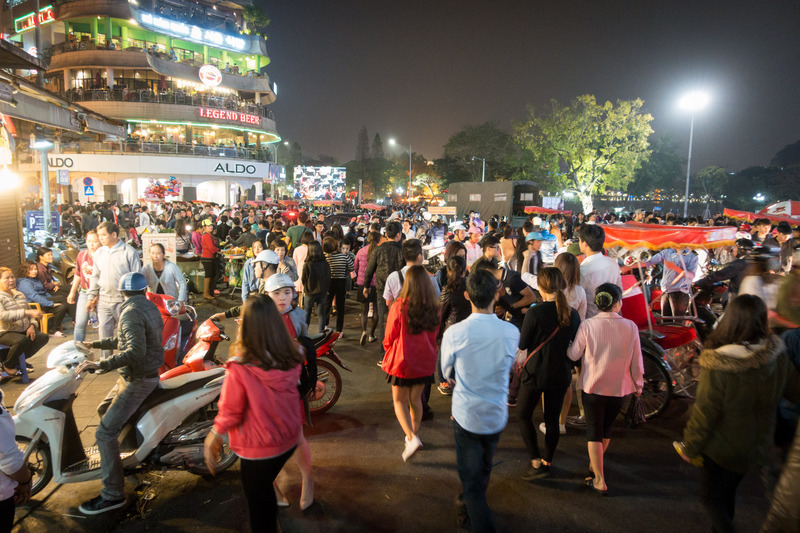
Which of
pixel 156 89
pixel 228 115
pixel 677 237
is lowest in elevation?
pixel 677 237

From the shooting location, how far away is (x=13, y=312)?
607 centimetres

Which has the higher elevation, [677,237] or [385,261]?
[677,237]

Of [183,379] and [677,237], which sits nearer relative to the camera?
[183,379]

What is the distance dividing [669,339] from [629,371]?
234cm

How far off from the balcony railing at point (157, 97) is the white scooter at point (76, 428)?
45.6 metres

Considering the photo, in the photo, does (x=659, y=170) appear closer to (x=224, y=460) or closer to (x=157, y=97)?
(x=157, y=97)

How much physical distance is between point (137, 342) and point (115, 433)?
739 millimetres

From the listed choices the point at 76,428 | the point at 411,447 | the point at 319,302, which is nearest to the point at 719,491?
the point at 411,447

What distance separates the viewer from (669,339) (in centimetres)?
566

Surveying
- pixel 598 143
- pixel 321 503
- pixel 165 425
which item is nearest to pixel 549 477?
pixel 321 503

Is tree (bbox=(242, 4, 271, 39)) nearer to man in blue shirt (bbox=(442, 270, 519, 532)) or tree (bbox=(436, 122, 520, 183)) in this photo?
tree (bbox=(436, 122, 520, 183))

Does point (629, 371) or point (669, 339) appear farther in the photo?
point (669, 339)

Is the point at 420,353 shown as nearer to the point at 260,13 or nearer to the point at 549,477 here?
the point at 549,477

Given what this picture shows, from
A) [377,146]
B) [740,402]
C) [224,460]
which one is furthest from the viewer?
[377,146]
